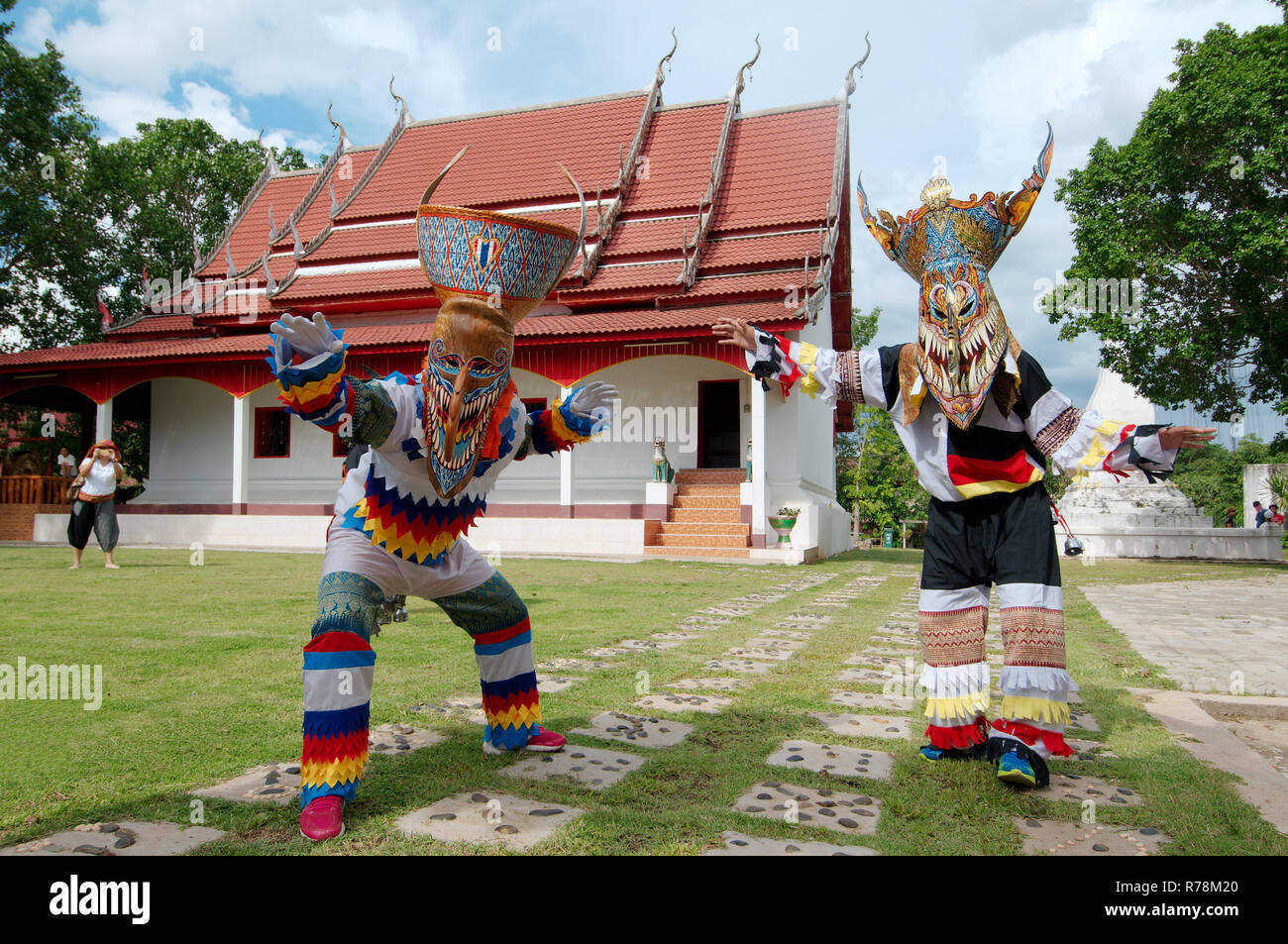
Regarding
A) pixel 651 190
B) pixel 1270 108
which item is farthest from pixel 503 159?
pixel 1270 108

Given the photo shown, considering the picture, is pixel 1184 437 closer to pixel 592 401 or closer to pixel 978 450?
pixel 978 450

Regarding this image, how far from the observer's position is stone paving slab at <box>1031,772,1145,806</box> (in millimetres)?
2652

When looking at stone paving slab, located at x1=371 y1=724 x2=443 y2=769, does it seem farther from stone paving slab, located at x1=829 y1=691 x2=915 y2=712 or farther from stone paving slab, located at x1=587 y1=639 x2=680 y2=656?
stone paving slab, located at x1=829 y1=691 x2=915 y2=712

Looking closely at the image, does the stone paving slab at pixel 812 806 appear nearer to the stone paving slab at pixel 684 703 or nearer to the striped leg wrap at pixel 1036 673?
the striped leg wrap at pixel 1036 673

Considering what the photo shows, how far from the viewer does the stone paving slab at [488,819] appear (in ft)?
7.36

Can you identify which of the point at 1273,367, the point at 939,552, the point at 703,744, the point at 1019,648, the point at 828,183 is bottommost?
the point at 703,744

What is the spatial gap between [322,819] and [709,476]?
43.6ft

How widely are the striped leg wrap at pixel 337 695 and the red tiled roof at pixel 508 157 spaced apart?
15.8 m

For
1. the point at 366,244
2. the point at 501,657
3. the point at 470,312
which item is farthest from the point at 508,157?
the point at 501,657

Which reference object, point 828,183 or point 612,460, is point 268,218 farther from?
point 828,183

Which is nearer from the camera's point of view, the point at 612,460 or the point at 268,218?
the point at 612,460

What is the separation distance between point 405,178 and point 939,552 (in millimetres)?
19438

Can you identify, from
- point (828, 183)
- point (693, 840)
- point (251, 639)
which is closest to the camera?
point (693, 840)

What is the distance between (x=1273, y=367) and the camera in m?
15.4
